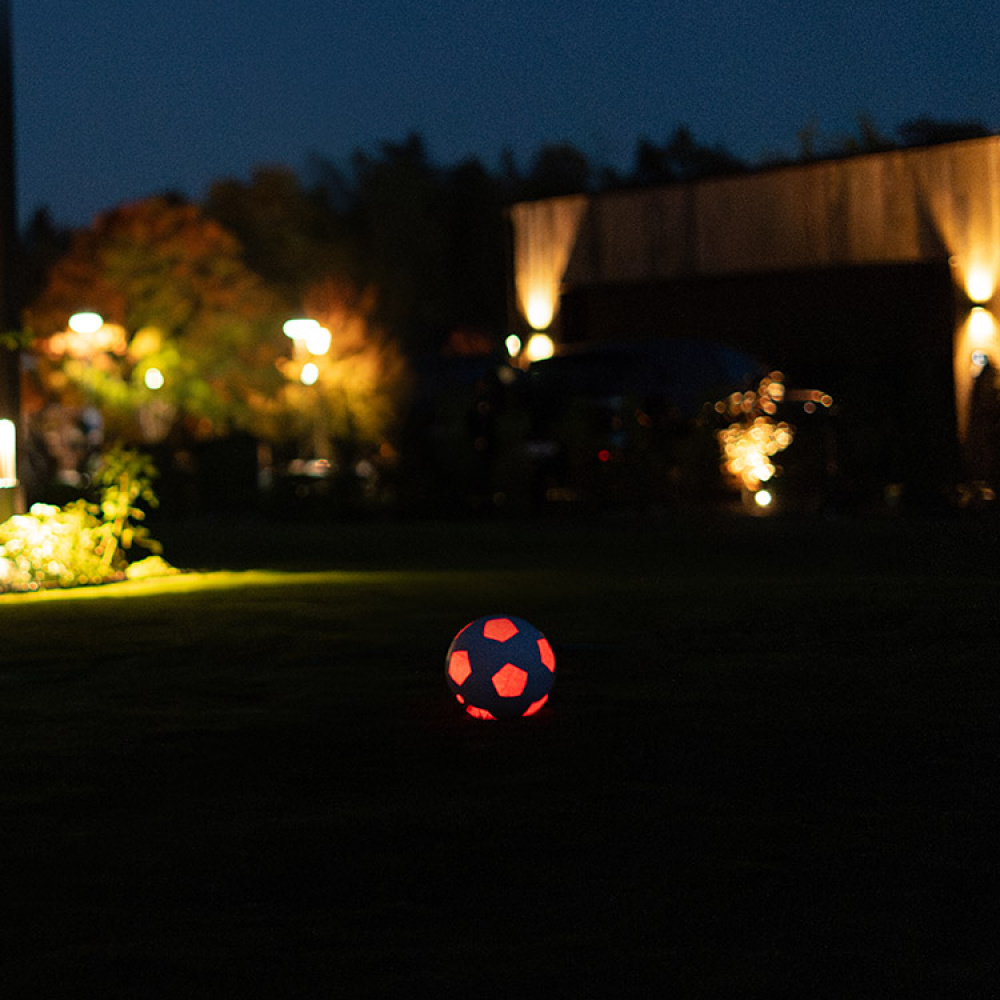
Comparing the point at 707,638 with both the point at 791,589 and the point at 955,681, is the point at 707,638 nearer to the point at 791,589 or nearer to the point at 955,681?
the point at 955,681

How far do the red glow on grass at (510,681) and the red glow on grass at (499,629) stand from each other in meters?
0.32

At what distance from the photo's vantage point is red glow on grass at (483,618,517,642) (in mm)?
9641

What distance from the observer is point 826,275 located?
115 feet

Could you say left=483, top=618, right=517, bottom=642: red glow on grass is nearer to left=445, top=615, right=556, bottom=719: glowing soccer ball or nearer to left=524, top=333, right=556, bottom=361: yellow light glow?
left=445, top=615, right=556, bottom=719: glowing soccer ball

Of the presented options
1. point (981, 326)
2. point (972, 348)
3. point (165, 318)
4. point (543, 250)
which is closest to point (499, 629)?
point (981, 326)

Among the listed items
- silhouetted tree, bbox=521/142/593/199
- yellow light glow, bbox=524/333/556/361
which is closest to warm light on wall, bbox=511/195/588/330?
yellow light glow, bbox=524/333/556/361

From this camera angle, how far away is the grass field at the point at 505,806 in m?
5.11

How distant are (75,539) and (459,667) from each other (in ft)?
32.3

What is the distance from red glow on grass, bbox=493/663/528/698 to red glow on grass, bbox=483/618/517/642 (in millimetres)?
316

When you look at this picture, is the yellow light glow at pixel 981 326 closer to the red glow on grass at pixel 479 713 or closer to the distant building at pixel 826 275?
the distant building at pixel 826 275

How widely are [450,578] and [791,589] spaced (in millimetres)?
3337

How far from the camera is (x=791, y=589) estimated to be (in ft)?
53.8

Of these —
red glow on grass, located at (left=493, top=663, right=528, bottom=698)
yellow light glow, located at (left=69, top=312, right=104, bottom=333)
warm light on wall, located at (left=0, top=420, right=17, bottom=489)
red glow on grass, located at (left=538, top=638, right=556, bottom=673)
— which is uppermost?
yellow light glow, located at (left=69, top=312, right=104, bottom=333)

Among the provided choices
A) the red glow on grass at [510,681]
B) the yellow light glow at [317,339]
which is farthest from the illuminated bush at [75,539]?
the yellow light glow at [317,339]
